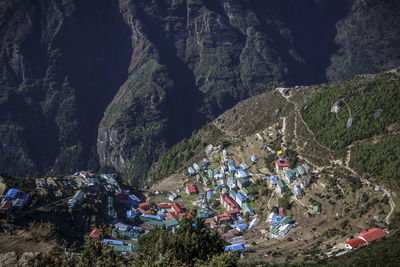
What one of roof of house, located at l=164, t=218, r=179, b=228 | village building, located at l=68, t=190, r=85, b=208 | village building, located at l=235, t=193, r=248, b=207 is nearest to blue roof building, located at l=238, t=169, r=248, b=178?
village building, located at l=235, t=193, r=248, b=207

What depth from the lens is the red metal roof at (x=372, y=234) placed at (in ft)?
194

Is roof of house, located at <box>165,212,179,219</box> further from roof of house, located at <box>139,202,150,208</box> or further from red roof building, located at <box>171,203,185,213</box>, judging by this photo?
roof of house, located at <box>139,202,150,208</box>

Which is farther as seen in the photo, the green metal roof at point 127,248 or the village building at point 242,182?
the village building at point 242,182

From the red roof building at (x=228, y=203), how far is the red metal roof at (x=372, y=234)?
124 ft

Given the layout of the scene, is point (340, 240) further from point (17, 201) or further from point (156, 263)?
point (17, 201)

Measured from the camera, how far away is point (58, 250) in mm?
28781

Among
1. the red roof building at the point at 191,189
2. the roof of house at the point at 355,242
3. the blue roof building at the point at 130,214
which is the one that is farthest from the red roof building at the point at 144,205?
A: the roof of house at the point at 355,242

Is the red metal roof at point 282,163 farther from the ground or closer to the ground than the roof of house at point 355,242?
farther from the ground

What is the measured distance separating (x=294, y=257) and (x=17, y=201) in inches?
2524

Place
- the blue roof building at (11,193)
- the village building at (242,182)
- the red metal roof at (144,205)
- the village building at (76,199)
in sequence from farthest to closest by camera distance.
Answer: the village building at (242,182) < the red metal roof at (144,205) < the village building at (76,199) < the blue roof building at (11,193)

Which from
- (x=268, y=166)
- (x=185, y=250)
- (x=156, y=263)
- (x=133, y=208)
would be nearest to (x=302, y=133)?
(x=268, y=166)

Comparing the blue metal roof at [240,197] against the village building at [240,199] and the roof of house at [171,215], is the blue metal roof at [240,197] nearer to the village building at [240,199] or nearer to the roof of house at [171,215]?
the village building at [240,199]

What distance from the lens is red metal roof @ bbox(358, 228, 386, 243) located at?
194 ft

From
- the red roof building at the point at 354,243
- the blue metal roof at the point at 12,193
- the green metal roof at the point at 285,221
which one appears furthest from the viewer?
the green metal roof at the point at 285,221
